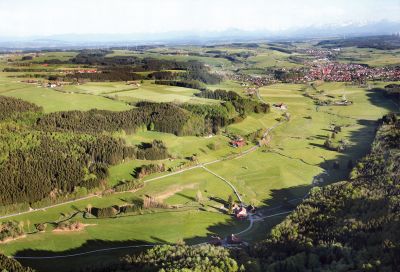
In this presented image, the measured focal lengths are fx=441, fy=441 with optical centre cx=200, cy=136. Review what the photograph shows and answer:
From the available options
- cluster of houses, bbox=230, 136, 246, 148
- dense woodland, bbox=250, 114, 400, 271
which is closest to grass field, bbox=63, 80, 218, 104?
cluster of houses, bbox=230, 136, 246, 148

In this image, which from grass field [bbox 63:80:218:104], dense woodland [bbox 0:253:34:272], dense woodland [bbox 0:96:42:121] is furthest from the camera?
grass field [bbox 63:80:218:104]

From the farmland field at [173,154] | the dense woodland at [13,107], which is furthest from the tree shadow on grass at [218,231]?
the dense woodland at [13,107]

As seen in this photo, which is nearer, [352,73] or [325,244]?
[325,244]

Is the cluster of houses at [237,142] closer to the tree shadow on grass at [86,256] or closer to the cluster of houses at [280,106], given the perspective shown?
the cluster of houses at [280,106]

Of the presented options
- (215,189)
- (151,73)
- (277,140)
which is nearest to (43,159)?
(215,189)

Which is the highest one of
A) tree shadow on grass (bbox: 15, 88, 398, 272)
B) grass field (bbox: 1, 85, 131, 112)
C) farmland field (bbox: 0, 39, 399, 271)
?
grass field (bbox: 1, 85, 131, 112)

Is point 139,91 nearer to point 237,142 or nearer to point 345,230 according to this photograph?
point 237,142

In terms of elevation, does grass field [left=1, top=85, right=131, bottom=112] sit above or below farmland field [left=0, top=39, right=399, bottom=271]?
above

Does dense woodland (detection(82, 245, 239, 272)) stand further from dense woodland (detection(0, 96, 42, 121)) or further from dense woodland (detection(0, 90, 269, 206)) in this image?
dense woodland (detection(0, 96, 42, 121))

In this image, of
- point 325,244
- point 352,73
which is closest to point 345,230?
point 325,244

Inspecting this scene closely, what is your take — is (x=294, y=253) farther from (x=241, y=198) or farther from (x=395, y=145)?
(x=395, y=145)

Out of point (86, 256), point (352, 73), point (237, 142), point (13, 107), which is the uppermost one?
point (352, 73)

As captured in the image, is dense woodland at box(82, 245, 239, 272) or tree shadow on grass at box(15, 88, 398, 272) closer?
dense woodland at box(82, 245, 239, 272)
